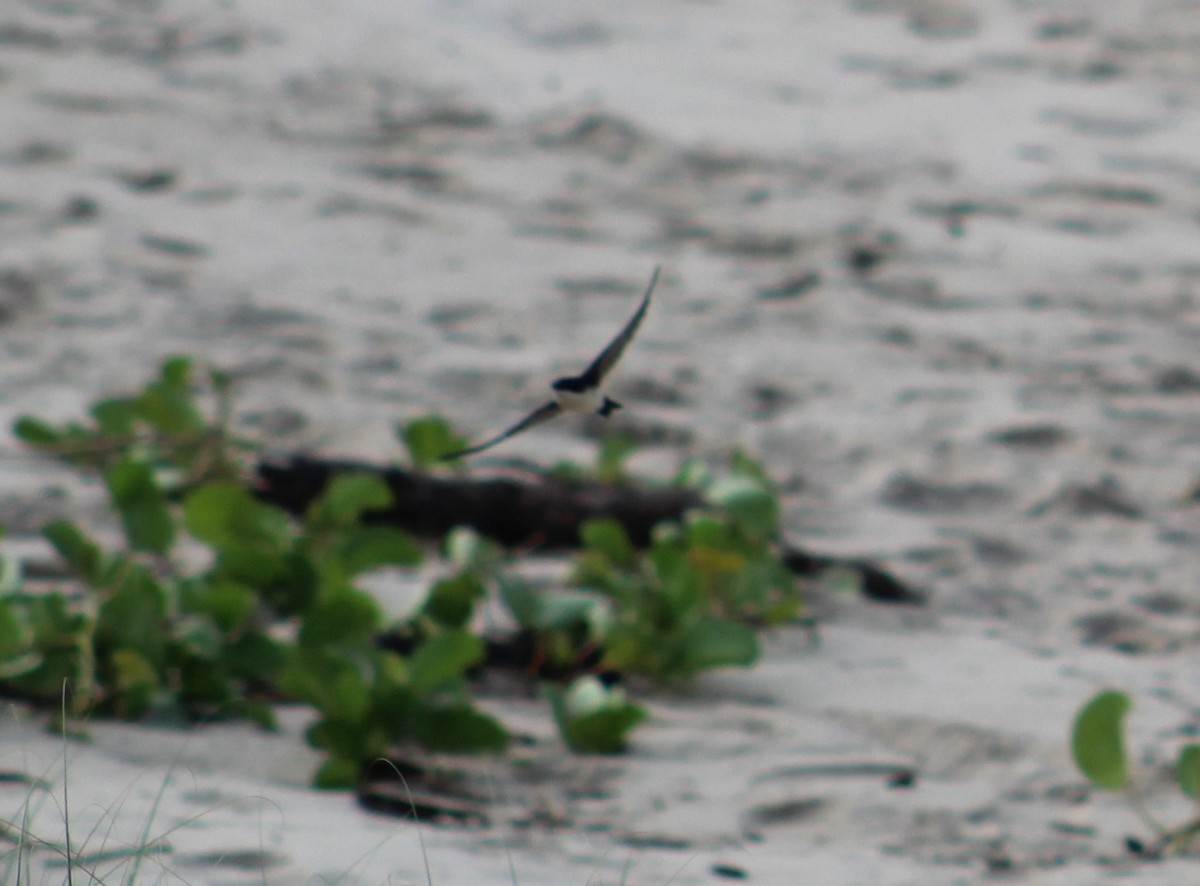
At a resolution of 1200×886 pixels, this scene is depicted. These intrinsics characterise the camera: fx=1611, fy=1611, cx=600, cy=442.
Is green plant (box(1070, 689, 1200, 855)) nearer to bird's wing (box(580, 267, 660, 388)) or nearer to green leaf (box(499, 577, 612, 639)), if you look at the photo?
green leaf (box(499, 577, 612, 639))

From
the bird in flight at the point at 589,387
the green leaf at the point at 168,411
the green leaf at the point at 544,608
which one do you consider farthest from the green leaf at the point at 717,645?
the bird in flight at the point at 589,387

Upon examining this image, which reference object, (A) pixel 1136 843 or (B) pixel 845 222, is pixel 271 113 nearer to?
(B) pixel 845 222

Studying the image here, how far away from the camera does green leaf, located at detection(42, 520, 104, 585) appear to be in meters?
1.88

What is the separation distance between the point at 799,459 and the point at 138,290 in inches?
51.8

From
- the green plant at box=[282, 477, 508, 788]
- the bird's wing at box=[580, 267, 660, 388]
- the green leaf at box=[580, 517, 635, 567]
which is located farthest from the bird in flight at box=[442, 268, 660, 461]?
the green leaf at box=[580, 517, 635, 567]

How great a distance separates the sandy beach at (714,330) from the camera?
1.56 metres

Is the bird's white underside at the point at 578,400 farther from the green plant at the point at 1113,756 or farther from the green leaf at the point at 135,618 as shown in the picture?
the green leaf at the point at 135,618

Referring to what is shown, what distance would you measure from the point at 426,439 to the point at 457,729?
2.34ft

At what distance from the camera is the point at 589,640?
198 cm

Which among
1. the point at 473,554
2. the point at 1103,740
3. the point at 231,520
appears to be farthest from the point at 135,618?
the point at 1103,740

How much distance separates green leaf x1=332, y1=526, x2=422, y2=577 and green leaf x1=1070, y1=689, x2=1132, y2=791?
2.69ft

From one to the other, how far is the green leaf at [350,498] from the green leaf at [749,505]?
451mm

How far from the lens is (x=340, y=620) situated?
5.82 feet

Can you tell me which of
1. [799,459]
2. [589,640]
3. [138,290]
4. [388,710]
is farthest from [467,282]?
[388,710]
